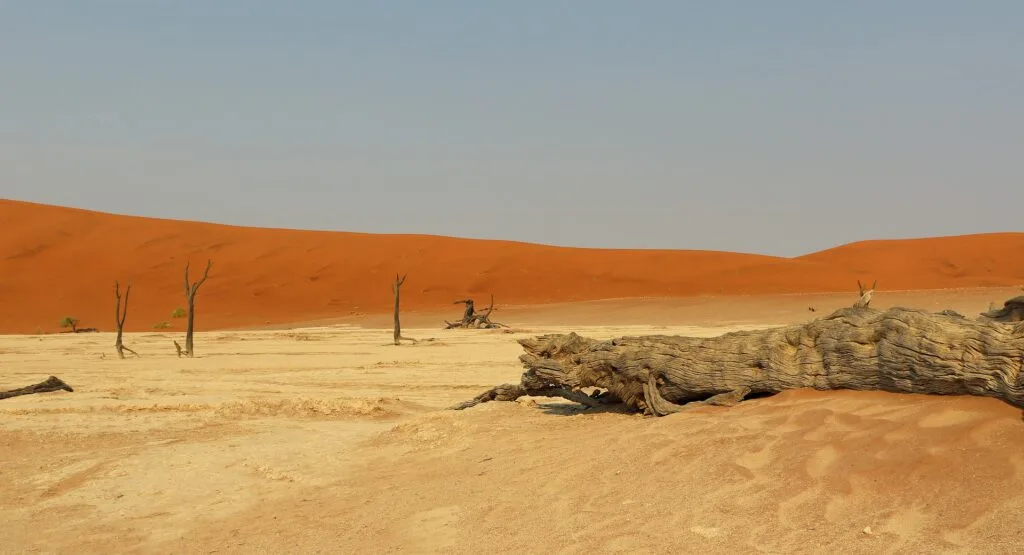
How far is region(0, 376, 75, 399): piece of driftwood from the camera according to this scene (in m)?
13.6

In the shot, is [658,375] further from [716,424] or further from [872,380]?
[872,380]

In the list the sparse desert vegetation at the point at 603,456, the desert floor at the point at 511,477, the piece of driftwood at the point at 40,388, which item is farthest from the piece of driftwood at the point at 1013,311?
the piece of driftwood at the point at 40,388

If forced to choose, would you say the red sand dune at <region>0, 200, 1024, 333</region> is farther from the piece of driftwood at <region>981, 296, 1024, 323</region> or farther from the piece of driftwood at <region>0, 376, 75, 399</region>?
the piece of driftwood at <region>981, 296, 1024, 323</region>

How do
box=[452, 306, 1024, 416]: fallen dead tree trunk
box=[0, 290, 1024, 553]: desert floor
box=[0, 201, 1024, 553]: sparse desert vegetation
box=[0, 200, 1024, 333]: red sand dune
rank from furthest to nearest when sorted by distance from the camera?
box=[0, 200, 1024, 333]: red sand dune → box=[452, 306, 1024, 416]: fallen dead tree trunk → box=[0, 201, 1024, 553]: sparse desert vegetation → box=[0, 290, 1024, 553]: desert floor

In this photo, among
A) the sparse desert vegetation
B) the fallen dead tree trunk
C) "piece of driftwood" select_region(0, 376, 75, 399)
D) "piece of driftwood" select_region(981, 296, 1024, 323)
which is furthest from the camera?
"piece of driftwood" select_region(0, 376, 75, 399)

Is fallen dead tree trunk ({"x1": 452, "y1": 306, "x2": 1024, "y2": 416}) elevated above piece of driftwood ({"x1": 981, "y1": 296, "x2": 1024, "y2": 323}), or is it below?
below

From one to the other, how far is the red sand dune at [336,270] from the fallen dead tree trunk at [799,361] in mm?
37572

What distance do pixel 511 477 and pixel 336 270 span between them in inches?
2317

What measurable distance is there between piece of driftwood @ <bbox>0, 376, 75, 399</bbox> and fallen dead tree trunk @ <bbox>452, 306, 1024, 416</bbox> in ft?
25.9

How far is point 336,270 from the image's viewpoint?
64500mm

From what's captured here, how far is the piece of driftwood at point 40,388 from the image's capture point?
44.8 ft

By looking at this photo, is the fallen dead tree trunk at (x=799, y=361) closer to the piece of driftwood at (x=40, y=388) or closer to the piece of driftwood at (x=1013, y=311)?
the piece of driftwood at (x=1013, y=311)

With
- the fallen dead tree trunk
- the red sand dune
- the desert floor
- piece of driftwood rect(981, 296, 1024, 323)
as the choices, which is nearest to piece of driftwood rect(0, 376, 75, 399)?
the desert floor

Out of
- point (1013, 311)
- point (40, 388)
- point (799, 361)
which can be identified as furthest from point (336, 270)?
point (1013, 311)
